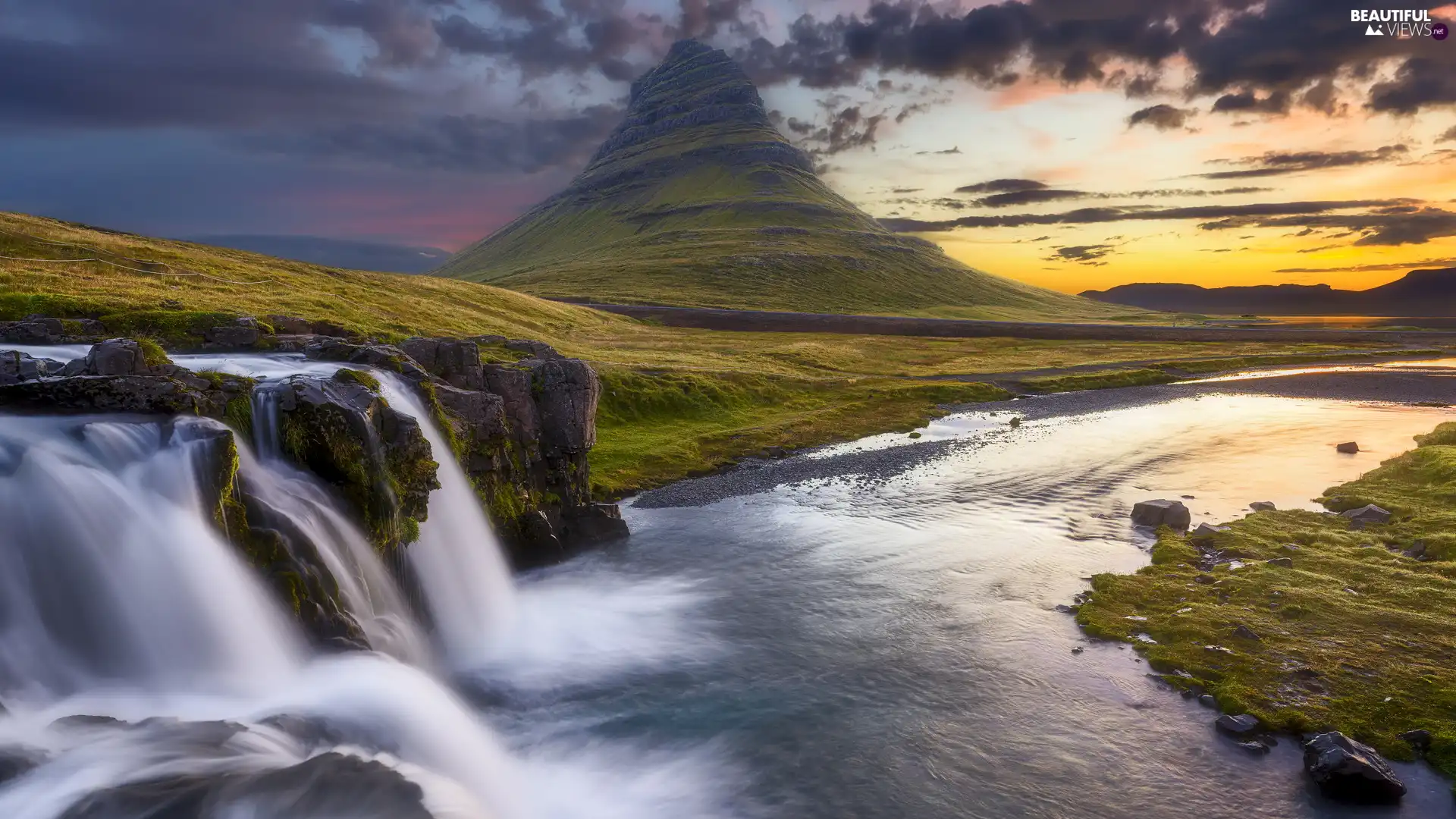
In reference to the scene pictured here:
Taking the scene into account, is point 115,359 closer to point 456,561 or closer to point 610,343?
point 456,561

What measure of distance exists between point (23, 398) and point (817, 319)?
164607 mm

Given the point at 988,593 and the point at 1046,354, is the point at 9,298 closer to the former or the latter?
the point at 988,593

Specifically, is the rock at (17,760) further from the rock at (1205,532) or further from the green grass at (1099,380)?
the green grass at (1099,380)

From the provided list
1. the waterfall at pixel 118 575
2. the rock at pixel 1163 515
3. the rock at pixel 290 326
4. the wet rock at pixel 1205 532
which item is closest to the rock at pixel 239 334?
the rock at pixel 290 326

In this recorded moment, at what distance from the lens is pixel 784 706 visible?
20.6m

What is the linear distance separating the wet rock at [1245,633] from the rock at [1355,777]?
6.19 meters

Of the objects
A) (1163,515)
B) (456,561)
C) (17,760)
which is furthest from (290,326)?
(1163,515)

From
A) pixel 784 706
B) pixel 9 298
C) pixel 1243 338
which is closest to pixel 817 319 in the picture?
pixel 1243 338

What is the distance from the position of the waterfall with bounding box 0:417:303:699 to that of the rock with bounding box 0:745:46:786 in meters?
2.14

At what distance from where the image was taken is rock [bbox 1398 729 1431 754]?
56.0 ft

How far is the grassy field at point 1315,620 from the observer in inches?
729

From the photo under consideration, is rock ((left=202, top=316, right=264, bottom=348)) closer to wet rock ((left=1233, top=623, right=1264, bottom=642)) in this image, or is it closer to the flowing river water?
the flowing river water

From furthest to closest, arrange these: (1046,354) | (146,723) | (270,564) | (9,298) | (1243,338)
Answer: (1243,338) < (1046,354) < (9,298) < (270,564) < (146,723)

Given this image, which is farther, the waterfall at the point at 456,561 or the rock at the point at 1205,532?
the rock at the point at 1205,532
